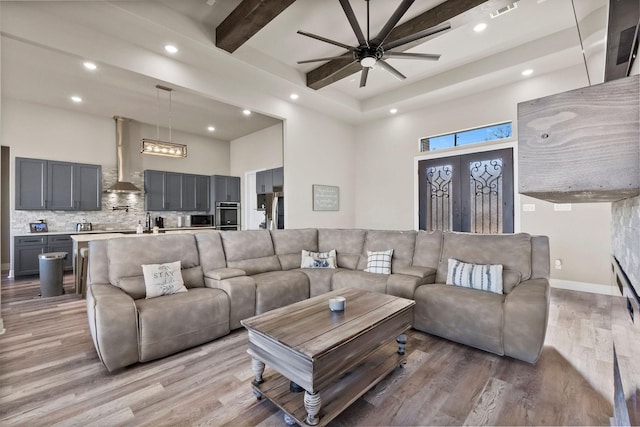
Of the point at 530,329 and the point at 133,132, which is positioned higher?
the point at 133,132

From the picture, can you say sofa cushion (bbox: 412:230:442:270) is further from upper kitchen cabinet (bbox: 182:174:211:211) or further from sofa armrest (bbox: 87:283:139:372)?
upper kitchen cabinet (bbox: 182:174:211:211)

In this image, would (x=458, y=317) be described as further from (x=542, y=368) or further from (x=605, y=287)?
(x=605, y=287)

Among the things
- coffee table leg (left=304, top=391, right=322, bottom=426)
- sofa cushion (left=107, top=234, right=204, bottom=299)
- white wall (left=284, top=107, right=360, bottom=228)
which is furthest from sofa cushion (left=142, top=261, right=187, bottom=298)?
white wall (left=284, top=107, right=360, bottom=228)

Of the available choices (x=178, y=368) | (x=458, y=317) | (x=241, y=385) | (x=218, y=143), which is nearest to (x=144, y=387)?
(x=178, y=368)

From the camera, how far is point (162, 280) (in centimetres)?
280

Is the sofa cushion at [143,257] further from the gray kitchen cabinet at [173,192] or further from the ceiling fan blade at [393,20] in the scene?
the gray kitchen cabinet at [173,192]

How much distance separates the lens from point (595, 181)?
57 cm

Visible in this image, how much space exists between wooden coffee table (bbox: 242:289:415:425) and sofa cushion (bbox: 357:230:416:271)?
131cm

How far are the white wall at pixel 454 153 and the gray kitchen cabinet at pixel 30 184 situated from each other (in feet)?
20.6

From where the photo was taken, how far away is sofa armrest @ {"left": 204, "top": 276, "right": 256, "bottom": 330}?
116 inches

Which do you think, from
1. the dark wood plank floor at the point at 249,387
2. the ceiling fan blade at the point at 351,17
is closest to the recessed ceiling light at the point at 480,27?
the ceiling fan blade at the point at 351,17

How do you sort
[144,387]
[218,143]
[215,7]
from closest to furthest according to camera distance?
[144,387] → [215,7] → [218,143]

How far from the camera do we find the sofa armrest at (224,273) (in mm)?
3137

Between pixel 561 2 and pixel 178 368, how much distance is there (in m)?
5.32
